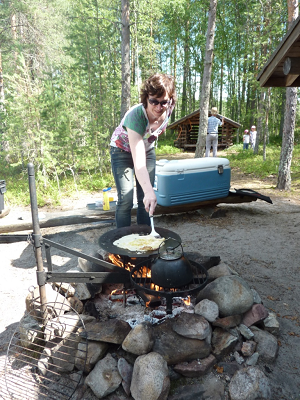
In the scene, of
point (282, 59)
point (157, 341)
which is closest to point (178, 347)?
point (157, 341)

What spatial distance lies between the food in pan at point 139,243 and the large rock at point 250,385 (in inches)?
38.4

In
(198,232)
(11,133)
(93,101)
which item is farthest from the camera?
(93,101)

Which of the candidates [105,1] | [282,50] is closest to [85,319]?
[282,50]

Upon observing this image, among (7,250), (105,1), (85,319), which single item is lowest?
(7,250)

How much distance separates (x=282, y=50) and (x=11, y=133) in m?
6.83

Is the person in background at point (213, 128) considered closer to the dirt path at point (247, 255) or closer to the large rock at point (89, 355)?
the dirt path at point (247, 255)

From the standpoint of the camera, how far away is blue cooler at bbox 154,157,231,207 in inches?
189

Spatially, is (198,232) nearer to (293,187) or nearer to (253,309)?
(253,309)

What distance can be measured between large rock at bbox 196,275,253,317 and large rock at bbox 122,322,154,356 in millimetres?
559

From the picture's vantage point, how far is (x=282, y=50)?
3.23m

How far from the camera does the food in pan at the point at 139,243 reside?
7.27 ft

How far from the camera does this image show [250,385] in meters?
1.65

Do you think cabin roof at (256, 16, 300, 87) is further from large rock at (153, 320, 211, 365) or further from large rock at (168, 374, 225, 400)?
large rock at (168, 374, 225, 400)

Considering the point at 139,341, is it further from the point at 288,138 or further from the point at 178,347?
the point at 288,138
